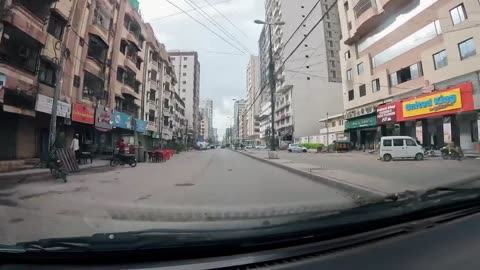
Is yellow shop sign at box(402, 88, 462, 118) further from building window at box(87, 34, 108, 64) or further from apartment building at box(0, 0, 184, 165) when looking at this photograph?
building window at box(87, 34, 108, 64)

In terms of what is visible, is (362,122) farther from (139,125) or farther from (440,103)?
(139,125)

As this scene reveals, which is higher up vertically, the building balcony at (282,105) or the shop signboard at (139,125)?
the building balcony at (282,105)

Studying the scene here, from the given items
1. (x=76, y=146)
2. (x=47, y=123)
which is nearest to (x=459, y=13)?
(x=76, y=146)

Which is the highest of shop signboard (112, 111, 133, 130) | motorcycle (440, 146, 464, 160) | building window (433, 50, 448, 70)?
building window (433, 50, 448, 70)

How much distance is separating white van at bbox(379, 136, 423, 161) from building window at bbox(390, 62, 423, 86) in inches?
308

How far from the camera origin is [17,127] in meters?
3.47

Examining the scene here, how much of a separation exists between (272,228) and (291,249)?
0.73 feet

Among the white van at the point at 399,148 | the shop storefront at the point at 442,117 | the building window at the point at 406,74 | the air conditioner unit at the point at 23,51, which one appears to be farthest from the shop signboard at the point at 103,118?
the building window at the point at 406,74

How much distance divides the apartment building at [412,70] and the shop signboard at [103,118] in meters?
8.02

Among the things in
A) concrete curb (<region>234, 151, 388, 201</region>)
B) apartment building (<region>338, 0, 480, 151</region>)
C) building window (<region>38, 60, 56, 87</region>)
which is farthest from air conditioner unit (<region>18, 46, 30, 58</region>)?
apartment building (<region>338, 0, 480, 151</region>)

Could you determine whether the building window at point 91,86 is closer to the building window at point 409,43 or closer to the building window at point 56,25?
the building window at point 56,25

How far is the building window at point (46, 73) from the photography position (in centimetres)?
371

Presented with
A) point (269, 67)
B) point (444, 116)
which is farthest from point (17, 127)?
point (444, 116)

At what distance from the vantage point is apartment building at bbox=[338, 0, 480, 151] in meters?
12.5
